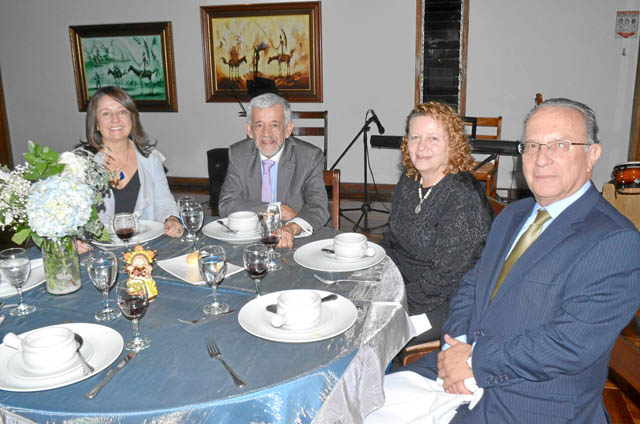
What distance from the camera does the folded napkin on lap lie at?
4.76ft

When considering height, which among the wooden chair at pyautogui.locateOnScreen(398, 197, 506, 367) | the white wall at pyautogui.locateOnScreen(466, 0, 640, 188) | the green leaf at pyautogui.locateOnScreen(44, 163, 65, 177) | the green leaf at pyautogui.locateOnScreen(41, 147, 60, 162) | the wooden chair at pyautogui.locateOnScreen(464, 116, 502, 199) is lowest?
the wooden chair at pyautogui.locateOnScreen(398, 197, 506, 367)

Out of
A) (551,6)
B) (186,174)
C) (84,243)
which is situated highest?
(551,6)

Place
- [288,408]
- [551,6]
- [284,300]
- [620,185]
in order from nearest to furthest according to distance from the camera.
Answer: [288,408], [284,300], [620,185], [551,6]

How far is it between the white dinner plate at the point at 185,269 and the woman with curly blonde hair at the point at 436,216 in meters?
0.75

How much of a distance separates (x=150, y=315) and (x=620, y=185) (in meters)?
3.47

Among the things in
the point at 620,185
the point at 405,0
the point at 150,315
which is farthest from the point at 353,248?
the point at 405,0

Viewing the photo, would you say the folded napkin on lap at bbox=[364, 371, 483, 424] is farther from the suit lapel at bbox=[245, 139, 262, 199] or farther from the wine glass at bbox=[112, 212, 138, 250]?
the suit lapel at bbox=[245, 139, 262, 199]

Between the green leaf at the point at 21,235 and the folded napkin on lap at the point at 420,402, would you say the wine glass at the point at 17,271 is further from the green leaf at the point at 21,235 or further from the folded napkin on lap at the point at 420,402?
the folded napkin on lap at the point at 420,402

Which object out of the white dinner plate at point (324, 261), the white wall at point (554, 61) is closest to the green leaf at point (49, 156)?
the white dinner plate at point (324, 261)

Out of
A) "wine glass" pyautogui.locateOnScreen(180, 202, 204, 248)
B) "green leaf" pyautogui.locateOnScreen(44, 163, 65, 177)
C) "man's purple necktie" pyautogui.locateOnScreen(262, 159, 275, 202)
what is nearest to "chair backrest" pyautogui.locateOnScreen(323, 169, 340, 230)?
"man's purple necktie" pyautogui.locateOnScreen(262, 159, 275, 202)

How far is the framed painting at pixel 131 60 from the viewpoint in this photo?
260 inches

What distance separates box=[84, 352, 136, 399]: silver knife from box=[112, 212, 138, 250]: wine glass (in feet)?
2.39

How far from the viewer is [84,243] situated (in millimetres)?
2004

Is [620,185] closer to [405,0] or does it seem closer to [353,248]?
[353,248]
